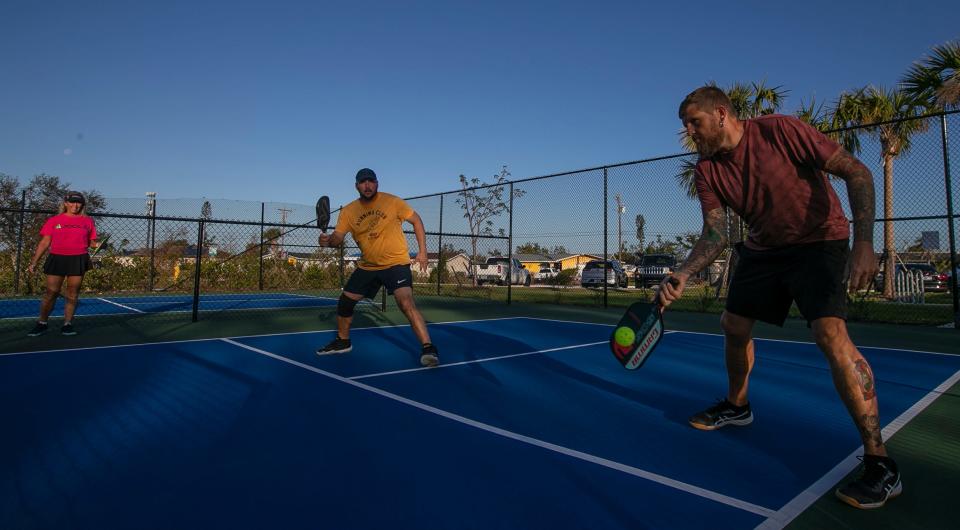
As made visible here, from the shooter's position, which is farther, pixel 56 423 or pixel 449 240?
pixel 449 240

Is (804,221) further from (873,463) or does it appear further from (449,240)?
(449,240)

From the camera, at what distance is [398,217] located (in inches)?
A: 205

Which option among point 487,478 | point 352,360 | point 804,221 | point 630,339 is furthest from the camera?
point 352,360

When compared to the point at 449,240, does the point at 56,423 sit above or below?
below

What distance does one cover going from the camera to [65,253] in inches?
249

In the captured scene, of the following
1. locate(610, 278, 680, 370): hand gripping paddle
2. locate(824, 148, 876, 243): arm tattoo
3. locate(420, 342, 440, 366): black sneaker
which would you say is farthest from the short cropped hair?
locate(420, 342, 440, 366): black sneaker

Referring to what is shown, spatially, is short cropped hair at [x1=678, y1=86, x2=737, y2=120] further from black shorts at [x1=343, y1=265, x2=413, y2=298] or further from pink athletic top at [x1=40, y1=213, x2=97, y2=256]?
pink athletic top at [x1=40, y1=213, x2=97, y2=256]

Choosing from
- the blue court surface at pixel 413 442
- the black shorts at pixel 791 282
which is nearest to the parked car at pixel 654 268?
the blue court surface at pixel 413 442

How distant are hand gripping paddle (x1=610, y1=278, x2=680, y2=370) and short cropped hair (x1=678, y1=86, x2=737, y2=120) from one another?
107cm

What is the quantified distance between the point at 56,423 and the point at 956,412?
5.52m

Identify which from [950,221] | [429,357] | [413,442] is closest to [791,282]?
[413,442]

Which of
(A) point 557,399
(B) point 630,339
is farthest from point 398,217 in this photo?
(B) point 630,339

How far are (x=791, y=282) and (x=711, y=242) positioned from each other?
1.60 feet

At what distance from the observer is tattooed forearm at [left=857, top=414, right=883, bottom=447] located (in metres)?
2.14
